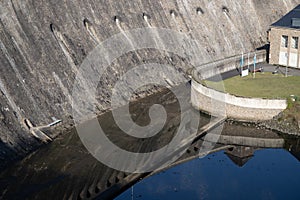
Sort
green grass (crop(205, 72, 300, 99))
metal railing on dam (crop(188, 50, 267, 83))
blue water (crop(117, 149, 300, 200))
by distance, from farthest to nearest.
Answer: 1. metal railing on dam (crop(188, 50, 267, 83))
2. green grass (crop(205, 72, 300, 99))
3. blue water (crop(117, 149, 300, 200))

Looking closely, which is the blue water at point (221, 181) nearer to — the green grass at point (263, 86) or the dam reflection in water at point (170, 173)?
the dam reflection in water at point (170, 173)

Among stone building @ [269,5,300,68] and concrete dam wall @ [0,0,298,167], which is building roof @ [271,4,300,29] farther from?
concrete dam wall @ [0,0,298,167]

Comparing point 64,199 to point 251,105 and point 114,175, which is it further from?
point 251,105

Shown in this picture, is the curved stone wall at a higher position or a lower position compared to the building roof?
lower

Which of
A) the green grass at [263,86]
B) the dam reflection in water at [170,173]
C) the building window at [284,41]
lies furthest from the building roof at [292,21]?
the dam reflection in water at [170,173]

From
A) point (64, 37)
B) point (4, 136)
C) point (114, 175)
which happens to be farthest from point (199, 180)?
point (64, 37)

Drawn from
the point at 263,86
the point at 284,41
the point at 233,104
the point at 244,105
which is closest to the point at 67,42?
the point at 233,104

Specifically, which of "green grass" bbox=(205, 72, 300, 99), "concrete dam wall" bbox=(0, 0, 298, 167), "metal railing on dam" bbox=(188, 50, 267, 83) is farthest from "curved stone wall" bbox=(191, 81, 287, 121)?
"concrete dam wall" bbox=(0, 0, 298, 167)
